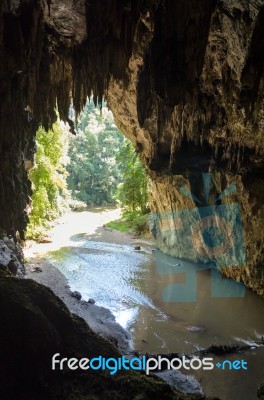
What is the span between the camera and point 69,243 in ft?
66.2

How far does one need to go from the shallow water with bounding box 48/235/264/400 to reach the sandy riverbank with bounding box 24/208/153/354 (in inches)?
17.5

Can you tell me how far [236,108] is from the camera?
9102 mm

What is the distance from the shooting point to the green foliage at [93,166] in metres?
39.7

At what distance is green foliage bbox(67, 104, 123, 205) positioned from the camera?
39656mm

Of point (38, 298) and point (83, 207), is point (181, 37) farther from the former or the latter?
point (83, 207)

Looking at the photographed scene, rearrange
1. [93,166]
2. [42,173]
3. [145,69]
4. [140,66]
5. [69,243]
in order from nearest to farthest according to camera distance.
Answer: [145,69]
[140,66]
[42,173]
[69,243]
[93,166]

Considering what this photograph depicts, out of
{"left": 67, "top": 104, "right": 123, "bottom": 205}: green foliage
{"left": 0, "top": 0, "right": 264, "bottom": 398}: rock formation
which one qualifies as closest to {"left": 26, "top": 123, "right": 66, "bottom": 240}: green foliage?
{"left": 0, "top": 0, "right": 264, "bottom": 398}: rock formation

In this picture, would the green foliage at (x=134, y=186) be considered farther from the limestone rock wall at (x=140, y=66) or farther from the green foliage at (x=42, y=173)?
the limestone rock wall at (x=140, y=66)

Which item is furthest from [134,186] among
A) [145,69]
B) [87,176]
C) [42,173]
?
[145,69]

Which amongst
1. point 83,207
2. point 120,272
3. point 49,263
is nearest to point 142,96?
point 120,272

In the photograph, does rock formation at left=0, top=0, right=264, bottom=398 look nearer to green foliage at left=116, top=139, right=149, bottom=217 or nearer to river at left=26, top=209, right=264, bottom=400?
river at left=26, top=209, right=264, bottom=400

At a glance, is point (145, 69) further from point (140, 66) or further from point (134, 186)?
point (134, 186)

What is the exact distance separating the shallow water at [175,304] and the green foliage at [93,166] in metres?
22.4

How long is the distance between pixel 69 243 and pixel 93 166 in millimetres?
21022
